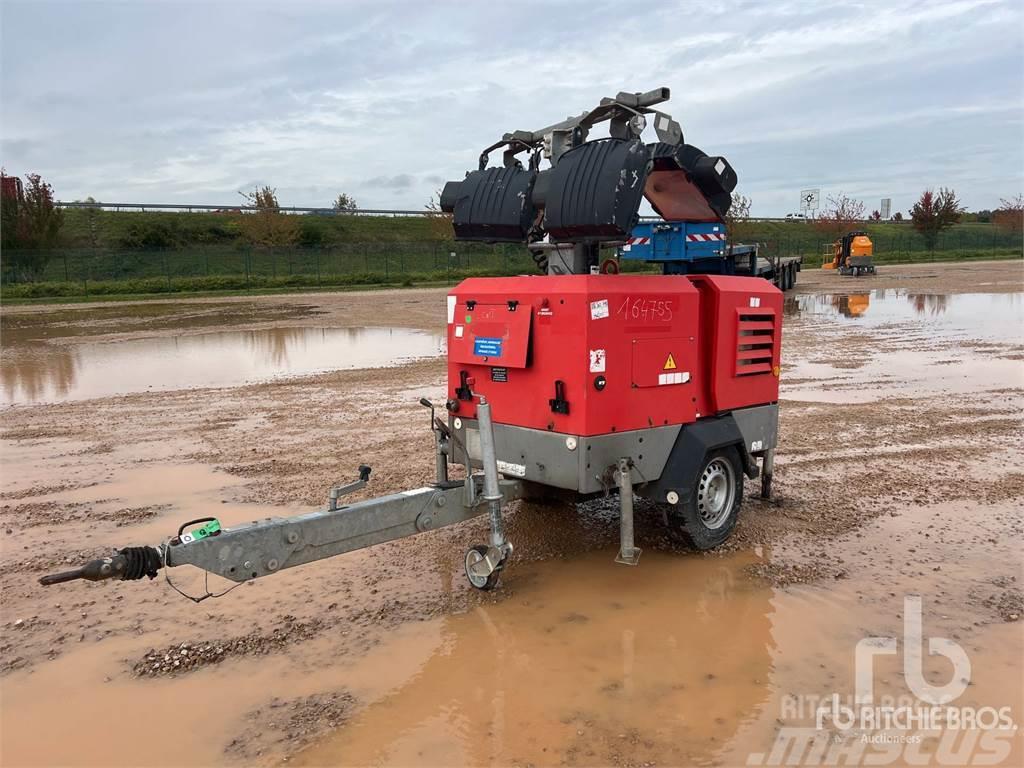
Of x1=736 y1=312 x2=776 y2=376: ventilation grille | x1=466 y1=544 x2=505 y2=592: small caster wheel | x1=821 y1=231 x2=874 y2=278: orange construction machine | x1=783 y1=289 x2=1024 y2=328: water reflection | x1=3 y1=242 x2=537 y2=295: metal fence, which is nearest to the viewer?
x1=466 y1=544 x2=505 y2=592: small caster wheel

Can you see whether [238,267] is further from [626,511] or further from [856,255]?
[626,511]

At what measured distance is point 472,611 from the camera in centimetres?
469

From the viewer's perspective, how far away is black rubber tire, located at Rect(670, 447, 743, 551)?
17.2 ft

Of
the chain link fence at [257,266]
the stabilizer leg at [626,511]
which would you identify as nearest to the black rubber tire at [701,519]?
the stabilizer leg at [626,511]

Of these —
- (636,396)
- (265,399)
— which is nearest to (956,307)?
(265,399)

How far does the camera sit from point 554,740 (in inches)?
135

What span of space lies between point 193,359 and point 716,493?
508 inches

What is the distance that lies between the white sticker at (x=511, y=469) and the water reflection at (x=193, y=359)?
8.74m

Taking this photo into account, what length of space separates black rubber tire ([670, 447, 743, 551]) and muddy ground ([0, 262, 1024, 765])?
13 cm

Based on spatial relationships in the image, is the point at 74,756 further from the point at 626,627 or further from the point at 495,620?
the point at 626,627

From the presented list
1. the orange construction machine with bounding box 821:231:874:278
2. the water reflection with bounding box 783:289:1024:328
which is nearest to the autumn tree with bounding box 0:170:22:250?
the water reflection with bounding box 783:289:1024:328

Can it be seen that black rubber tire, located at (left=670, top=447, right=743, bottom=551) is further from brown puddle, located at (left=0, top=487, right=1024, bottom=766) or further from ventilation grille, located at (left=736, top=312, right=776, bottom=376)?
ventilation grille, located at (left=736, top=312, right=776, bottom=376)

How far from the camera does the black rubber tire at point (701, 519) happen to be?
525cm

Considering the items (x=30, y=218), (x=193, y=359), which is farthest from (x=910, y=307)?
(x=30, y=218)
